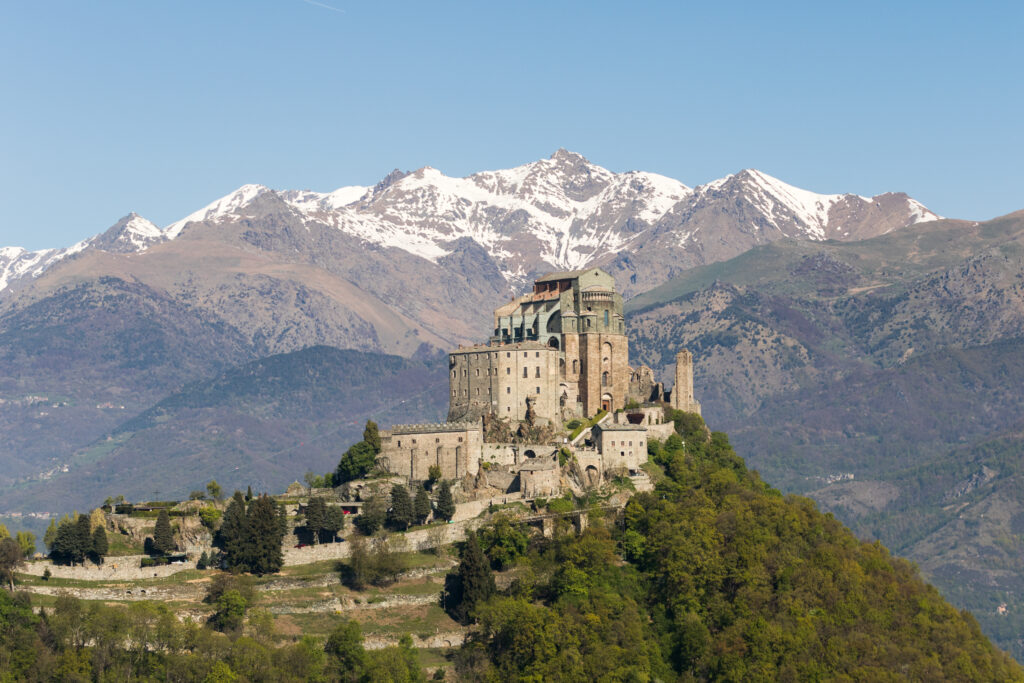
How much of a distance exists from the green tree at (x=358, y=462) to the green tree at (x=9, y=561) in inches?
1641

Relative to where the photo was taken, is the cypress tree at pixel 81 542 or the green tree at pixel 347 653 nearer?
the green tree at pixel 347 653

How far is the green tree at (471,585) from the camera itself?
14988 centimetres

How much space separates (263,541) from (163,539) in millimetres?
9856

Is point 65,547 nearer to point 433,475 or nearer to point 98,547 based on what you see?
point 98,547

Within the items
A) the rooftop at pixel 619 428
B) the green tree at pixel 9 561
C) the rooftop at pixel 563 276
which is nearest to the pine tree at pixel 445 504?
the rooftop at pixel 619 428

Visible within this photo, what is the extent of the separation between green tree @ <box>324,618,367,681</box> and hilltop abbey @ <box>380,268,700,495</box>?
1278 inches

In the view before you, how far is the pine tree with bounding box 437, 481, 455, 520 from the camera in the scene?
163m

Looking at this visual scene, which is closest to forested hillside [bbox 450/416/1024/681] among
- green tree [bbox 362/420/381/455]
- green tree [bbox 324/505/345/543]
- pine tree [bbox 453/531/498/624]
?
pine tree [bbox 453/531/498/624]

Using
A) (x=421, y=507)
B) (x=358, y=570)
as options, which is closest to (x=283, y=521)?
(x=358, y=570)

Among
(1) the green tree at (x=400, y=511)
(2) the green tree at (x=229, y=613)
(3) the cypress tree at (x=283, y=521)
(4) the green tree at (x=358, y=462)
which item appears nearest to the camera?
(2) the green tree at (x=229, y=613)

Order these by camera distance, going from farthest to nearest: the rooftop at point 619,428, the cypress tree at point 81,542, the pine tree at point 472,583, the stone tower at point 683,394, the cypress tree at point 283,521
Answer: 1. the stone tower at point 683,394
2. the rooftop at point 619,428
3. the cypress tree at point 283,521
4. the pine tree at point 472,583
5. the cypress tree at point 81,542

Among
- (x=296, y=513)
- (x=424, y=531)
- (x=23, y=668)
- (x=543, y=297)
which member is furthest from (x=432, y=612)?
(x=543, y=297)

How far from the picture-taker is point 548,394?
597ft

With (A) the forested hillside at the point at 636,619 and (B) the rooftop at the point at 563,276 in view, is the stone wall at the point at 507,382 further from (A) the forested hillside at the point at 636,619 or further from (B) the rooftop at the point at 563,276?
(A) the forested hillside at the point at 636,619
